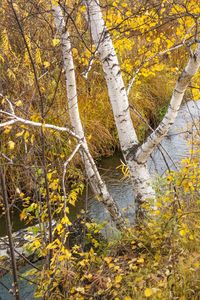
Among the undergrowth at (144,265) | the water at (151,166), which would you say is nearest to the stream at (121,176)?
the water at (151,166)

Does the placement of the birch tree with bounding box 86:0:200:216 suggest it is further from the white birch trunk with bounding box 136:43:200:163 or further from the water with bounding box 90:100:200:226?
the water with bounding box 90:100:200:226

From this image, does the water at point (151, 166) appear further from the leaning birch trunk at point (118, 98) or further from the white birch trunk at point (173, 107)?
the white birch trunk at point (173, 107)

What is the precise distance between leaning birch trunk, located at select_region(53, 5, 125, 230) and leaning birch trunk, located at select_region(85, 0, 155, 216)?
281 mm

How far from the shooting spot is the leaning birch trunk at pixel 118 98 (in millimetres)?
3051

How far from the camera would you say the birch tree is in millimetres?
2912

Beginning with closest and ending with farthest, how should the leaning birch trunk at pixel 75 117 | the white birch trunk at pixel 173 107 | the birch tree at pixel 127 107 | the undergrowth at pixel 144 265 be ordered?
1. the undergrowth at pixel 144 265
2. the white birch trunk at pixel 173 107
3. the birch tree at pixel 127 107
4. the leaning birch trunk at pixel 75 117

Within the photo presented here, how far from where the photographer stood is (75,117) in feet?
11.5

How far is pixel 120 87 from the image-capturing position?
3176mm

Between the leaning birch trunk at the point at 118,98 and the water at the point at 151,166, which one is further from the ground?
the leaning birch trunk at the point at 118,98

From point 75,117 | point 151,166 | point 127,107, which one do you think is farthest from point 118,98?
point 151,166

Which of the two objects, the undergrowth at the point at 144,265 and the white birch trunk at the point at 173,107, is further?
the white birch trunk at the point at 173,107

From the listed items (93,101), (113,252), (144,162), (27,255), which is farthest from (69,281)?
(93,101)

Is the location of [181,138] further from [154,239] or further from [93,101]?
[154,239]

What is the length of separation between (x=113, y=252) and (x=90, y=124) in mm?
3678
